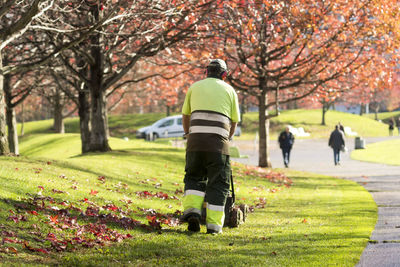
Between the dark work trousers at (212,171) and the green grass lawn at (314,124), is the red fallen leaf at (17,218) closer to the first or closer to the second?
the dark work trousers at (212,171)

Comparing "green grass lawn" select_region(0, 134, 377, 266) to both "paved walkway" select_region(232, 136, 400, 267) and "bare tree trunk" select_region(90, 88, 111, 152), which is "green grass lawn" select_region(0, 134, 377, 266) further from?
"bare tree trunk" select_region(90, 88, 111, 152)

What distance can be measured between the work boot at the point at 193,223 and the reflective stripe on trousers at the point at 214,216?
161 mm

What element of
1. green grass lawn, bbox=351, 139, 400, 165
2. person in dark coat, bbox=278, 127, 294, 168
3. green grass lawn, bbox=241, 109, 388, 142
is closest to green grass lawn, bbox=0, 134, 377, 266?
person in dark coat, bbox=278, 127, 294, 168

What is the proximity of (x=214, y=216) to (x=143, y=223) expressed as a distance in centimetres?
148

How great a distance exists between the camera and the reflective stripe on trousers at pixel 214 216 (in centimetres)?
738

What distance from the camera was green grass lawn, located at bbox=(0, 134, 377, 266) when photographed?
20.7 feet

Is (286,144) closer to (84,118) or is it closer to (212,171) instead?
(84,118)

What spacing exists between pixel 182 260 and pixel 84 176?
7.11 meters

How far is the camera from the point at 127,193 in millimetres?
11656

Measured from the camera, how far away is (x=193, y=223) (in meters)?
7.59

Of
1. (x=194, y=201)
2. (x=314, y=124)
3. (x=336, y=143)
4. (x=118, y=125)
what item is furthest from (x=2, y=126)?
(x=314, y=124)

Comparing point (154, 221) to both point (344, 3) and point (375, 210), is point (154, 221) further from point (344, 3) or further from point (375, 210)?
point (344, 3)

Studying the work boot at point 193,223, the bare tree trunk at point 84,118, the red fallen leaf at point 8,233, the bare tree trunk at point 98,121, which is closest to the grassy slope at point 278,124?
the bare tree trunk at point 84,118

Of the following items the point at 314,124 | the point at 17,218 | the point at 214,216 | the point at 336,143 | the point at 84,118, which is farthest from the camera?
the point at 314,124
